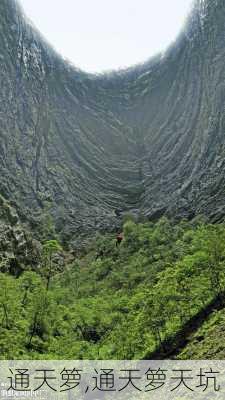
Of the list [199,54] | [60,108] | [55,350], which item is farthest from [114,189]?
[55,350]

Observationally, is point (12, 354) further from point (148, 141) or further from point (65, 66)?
point (65, 66)

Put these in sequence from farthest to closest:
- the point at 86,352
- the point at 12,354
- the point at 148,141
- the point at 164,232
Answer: the point at 148,141, the point at 164,232, the point at 86,352, the point at 12,354

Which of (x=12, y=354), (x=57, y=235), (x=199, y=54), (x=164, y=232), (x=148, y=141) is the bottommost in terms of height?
(x=12, y=354)

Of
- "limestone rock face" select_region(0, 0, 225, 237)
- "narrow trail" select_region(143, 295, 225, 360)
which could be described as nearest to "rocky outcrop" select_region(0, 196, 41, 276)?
"limestone rock face" select_region(0, 0, 225, 237)

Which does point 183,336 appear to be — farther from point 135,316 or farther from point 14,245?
point 14,245

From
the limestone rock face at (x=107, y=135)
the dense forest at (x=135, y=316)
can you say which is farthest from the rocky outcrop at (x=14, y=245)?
the dense forest at (x=135, y=316)

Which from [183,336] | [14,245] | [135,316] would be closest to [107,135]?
[14,245]
